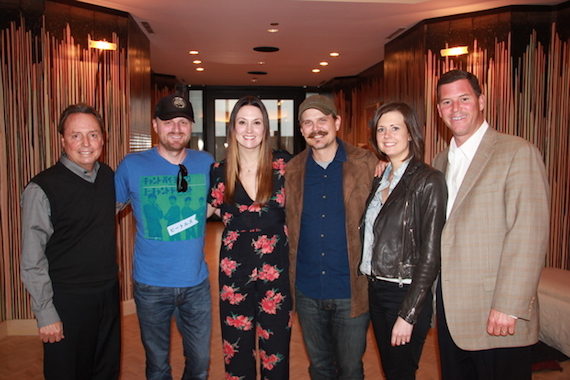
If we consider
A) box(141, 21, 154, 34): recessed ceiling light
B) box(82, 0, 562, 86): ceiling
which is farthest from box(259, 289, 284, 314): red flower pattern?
box(141, 21, 154, 34): recessed ceiling light

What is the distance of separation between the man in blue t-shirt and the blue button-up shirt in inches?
24.5

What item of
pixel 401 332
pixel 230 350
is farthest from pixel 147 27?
pixel 401 332

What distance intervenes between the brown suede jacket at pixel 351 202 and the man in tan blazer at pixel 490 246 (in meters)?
0.42

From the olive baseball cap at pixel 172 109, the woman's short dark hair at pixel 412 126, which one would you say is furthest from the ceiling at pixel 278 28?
the woman's short dark hair at pixel 412 126

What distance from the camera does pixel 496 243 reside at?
1.88m

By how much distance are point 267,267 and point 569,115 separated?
14.0 feet

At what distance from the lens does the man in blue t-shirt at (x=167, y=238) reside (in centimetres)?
242

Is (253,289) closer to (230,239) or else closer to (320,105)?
(230,239)

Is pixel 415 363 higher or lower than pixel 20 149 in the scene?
lower

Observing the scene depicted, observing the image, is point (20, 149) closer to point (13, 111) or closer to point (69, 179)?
point (13, 111)

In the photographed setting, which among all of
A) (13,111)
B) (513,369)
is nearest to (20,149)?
(13,111)

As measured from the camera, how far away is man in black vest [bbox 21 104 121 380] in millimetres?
2020

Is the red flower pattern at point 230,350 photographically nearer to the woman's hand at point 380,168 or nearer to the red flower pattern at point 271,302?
the red flower pattern at point 271,302

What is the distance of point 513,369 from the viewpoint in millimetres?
1918
